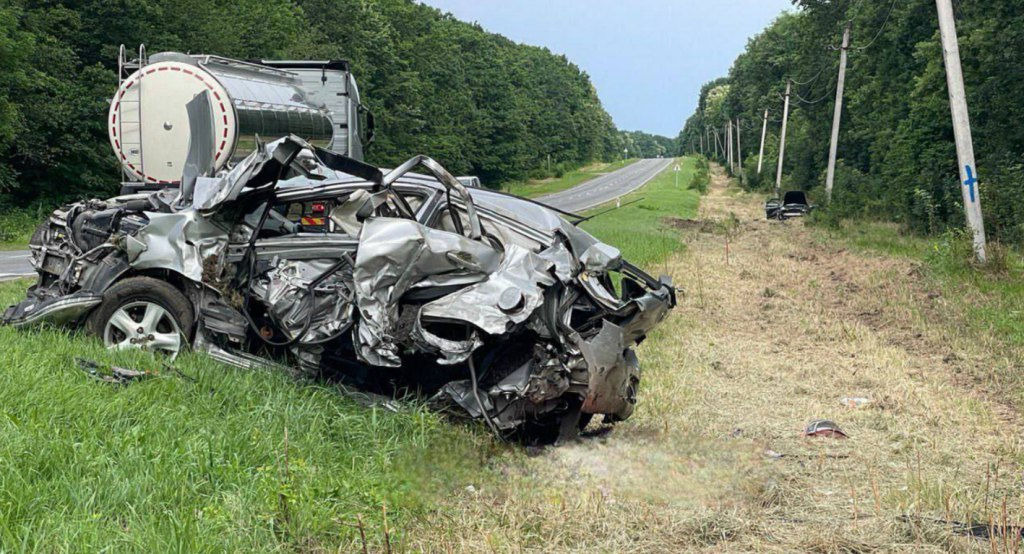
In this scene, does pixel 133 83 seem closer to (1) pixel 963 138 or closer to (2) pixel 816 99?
(1) pixel 963 138

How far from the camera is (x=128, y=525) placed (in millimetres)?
3605

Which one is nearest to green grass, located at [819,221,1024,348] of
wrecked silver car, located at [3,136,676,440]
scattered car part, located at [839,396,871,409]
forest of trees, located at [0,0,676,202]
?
scattered car part, located at [839,396,871,409]

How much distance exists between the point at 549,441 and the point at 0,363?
140 inches

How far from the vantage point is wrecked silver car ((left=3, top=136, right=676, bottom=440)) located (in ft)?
17.9

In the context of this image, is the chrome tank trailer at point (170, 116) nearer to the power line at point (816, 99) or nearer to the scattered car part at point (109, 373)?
the scattered car part at point (109, 373)

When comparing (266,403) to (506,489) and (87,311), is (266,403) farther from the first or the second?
(87,311)

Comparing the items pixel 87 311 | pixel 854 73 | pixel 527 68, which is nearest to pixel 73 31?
pixel 87 311

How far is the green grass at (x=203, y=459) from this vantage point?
142 inches

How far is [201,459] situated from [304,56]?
37751 mm

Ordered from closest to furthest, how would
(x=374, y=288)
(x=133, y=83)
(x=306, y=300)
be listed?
(x=374, y=288) < (x=306, y=300) < (x=133, y=83)

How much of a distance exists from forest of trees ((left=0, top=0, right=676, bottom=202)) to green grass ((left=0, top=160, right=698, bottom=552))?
18.2 meters

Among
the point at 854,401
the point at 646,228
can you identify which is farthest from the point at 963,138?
the point at 646,228

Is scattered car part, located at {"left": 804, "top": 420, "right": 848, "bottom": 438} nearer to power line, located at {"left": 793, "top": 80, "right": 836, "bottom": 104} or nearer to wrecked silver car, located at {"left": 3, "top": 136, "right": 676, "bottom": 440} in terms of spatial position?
wrecked silver car, located at {"left": 3, "top": 136, "right": 676, "bottom": 440}

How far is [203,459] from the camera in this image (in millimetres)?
4273
